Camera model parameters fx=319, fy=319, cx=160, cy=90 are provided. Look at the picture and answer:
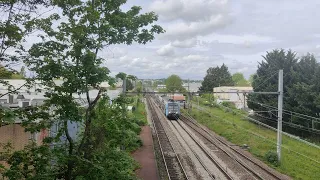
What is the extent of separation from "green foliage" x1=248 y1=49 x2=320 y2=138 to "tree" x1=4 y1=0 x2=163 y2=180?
74.3 ft

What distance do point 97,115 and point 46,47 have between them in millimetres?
2356

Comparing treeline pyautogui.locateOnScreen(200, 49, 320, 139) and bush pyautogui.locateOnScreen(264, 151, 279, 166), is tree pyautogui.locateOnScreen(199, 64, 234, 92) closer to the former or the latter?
treeline pyautogui.locateOnScreen(200, 49, 320, 139)

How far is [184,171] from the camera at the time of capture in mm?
19938

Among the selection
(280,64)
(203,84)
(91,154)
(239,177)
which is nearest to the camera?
(91,154)

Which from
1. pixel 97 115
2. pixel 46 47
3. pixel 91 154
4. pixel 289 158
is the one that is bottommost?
pixel 289 158

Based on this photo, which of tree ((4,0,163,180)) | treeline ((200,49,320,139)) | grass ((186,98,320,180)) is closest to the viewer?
tree ((4,0,163,180))

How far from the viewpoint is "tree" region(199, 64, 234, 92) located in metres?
95.9

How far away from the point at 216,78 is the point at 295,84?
65.6m

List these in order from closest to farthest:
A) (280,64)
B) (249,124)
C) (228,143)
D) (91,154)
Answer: (91,154) < (228,143) < (280,64) < (249,124)

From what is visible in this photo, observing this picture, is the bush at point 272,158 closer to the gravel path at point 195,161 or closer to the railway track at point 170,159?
the gravel path at point 195,161

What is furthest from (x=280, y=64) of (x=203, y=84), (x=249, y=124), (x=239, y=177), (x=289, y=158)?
(x=203, y=84)

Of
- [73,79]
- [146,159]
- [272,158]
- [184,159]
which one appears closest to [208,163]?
[184,159]

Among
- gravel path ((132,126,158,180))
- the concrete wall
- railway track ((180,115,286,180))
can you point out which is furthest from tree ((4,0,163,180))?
railway track ((180,115,286,180))

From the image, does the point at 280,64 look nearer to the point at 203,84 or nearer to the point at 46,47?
the point at 46,47
